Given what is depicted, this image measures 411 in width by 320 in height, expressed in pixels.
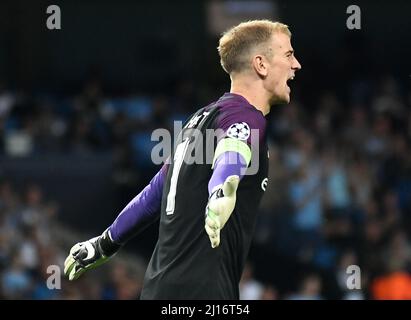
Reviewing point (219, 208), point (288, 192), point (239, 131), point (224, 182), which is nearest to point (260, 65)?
point (239, 131)

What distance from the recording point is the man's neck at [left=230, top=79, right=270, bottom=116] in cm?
487

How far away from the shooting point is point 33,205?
1184cm

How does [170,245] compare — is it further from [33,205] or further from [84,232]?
[84,232]

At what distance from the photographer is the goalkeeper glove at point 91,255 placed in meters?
5.31

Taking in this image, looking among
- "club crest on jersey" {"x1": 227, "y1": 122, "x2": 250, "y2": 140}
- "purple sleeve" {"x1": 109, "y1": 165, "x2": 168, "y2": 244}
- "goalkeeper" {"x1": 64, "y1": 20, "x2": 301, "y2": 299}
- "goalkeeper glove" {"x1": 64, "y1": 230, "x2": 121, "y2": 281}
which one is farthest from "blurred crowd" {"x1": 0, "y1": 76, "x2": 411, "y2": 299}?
"club crest on jersey" {"x1": 227, "y1": 122, "x2": 250, "y2": 140}

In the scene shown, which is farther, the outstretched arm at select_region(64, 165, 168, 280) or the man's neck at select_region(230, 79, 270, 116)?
the outstretched arm at select_region(64, 165, 168, 280)

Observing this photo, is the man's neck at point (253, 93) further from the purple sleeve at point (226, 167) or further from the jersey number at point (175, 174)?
the purple sleeve at point (226, 167)

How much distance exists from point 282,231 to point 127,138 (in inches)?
101

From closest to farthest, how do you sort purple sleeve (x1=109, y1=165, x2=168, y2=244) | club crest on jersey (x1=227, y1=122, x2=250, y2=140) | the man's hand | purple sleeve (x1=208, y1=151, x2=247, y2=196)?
the man's hand
purple sleeve (x1=208, y1=151, x2=247, y2=196)
club crest on jersey (x1=227, y1=122, x2=250, y2=140)
purple sleeve (x1=109, y1=165, x2=168, y2=244)

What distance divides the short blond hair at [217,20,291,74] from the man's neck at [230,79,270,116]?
78 mm

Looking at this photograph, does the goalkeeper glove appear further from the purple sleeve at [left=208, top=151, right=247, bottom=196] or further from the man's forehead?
the man's forehead

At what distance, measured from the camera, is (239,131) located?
4.57 metres

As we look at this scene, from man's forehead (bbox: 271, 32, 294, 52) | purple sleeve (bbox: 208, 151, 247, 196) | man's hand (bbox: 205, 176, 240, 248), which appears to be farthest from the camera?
man's forehead (bbox: 271, 32, 294, 52)
